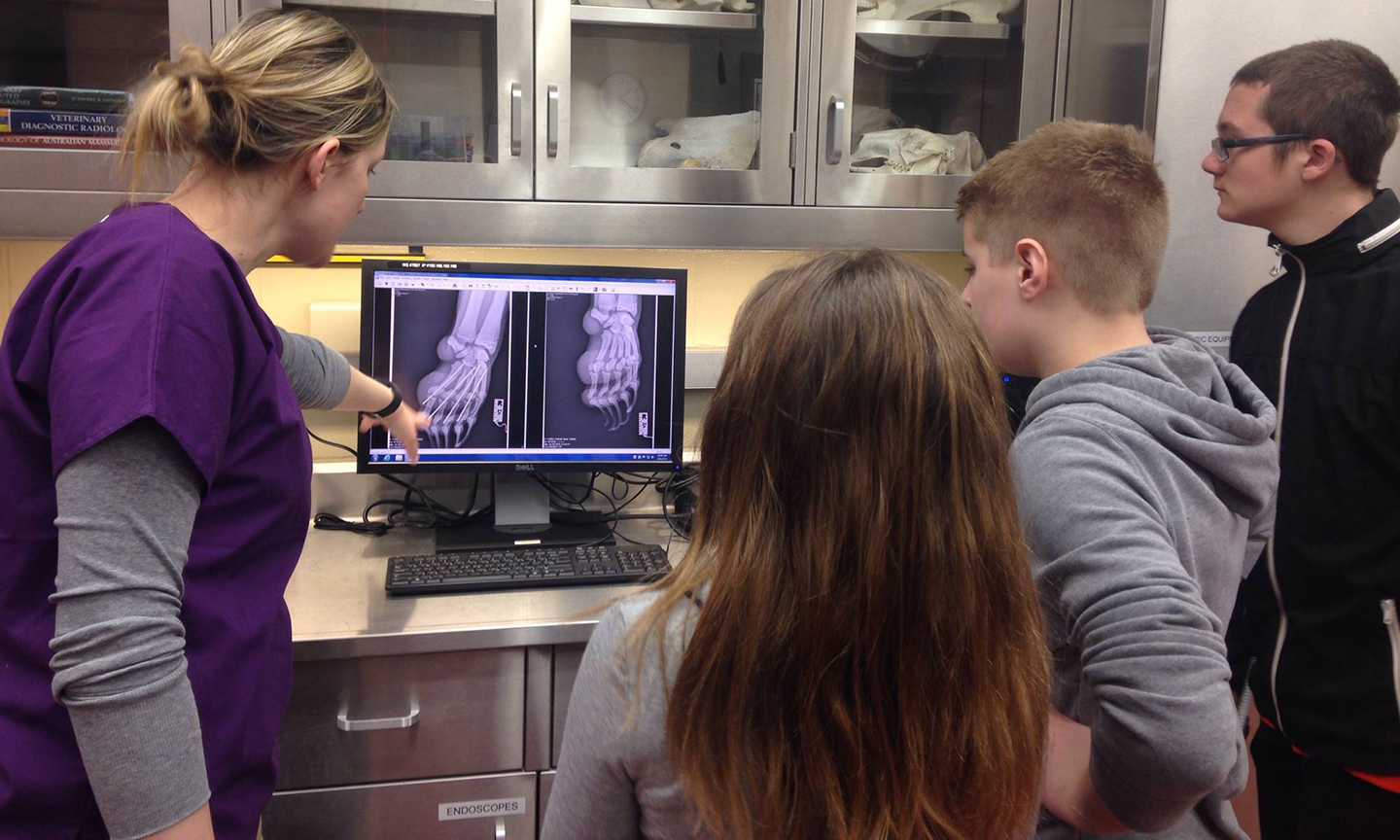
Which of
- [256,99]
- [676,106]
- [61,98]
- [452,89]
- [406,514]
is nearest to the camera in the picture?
[256,99]

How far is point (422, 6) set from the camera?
5.29ft

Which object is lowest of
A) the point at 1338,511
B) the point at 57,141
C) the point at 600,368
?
the point at 1338,511

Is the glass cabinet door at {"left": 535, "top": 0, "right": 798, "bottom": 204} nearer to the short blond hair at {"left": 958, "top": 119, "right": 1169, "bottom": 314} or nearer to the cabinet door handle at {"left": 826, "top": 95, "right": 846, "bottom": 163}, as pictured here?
the cabinet door handle at {"left": 826, "top": 95, "right": 846, "bottom": 163}

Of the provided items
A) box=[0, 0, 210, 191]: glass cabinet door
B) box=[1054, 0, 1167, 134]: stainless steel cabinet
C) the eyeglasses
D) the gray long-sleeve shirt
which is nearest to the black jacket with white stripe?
the eyeglasses

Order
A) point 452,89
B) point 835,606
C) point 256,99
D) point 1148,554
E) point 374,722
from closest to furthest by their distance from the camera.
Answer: point 835,606
point 1148,554
point 256,99
point 374,722
point 452,89

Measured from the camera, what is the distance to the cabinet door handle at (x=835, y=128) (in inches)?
67.2

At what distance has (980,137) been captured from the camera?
187cm

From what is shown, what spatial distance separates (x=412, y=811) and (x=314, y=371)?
0.66 metres

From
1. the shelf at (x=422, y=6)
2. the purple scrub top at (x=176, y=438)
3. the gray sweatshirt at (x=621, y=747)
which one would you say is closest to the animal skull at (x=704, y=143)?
the shelf at (x=422, y=6)

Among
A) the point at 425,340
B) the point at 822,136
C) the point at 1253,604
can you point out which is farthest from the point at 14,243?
the point at 1253,604

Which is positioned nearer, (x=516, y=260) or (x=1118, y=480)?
(x=1118, y=480)

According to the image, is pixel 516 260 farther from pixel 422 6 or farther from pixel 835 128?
pixel 835 128

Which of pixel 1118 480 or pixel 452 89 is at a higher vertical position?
pixel 452 89

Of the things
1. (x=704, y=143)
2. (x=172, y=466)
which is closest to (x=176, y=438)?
(x=172, y=466)
